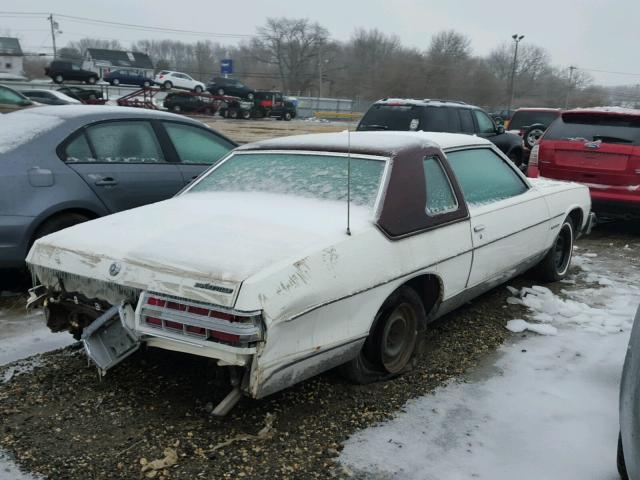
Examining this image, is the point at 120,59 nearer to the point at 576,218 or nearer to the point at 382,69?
the point at 382,69

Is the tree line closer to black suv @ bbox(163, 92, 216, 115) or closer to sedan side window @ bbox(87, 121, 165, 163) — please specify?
black suv @ bbox(163, 92, 216, 115)

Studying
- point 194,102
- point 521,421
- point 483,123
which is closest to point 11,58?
point 194,102

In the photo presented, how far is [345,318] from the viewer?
9.66ft

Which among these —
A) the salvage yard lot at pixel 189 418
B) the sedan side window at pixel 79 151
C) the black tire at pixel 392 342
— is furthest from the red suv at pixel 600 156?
the sedan side window at pixel 79 151

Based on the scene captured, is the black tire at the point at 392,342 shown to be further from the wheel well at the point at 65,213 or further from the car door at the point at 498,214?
the wheel well at the point at 65,213

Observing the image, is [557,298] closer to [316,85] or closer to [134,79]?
[134,79]

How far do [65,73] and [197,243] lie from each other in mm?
47800

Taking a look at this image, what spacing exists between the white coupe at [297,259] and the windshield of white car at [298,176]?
1 centimetres

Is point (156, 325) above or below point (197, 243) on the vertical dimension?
below

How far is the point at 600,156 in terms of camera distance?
23.9ft

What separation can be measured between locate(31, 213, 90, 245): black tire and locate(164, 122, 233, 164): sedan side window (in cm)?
124

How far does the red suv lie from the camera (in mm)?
7105

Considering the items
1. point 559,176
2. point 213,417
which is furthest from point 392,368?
point 559,176

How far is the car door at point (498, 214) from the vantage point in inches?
160
